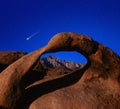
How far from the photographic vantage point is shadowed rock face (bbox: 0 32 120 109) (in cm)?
920

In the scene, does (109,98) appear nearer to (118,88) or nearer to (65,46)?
(118,88)

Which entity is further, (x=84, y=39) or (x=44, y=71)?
(x=44, y=71)

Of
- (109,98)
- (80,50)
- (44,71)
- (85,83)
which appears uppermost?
(44,71)

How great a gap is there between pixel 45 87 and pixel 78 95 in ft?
3.39

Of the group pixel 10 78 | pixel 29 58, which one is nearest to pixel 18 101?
pixel 10 78

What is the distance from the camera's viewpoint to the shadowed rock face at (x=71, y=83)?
9.20m

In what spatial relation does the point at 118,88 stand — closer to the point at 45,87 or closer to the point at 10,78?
the point at 45,87

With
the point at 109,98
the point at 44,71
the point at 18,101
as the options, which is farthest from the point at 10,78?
the point at 44,71

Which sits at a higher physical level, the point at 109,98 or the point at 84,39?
the point at 84,39

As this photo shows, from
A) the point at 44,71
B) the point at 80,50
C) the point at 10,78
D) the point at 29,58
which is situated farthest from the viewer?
the point at 44,71

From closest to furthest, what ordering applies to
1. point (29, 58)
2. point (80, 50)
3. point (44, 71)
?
point (29, 58), point (80, 50), point (44, 71)

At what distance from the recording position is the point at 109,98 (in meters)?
10.7

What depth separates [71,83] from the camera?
419 inches

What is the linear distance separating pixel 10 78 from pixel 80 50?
259 cm
